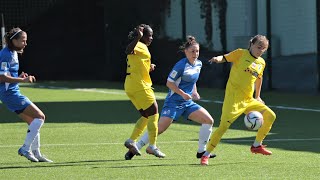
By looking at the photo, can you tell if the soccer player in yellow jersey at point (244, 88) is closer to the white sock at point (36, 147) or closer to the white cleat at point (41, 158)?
the white cleat at point (41, 158)

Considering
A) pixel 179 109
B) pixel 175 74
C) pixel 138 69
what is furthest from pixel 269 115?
pixel 138 69

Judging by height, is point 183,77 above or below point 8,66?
below

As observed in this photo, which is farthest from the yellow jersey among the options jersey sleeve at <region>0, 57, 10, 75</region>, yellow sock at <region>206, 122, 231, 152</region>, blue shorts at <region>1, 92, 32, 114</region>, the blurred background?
the blurred background

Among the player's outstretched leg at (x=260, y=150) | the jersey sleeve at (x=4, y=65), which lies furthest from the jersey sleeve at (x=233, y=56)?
the jersey sleeve at (x=4, y=65)

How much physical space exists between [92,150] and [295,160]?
3.16 m

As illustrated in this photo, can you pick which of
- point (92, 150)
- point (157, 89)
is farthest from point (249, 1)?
point (92, 150)

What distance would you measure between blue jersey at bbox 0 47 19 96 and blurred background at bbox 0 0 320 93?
14.9 m

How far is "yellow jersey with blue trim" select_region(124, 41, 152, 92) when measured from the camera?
12586mm

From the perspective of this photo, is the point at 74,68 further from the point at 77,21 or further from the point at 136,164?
the point at 136,164

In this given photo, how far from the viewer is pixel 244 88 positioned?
1222 cm

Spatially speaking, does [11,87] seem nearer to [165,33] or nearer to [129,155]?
[129,155]

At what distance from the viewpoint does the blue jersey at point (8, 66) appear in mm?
12124

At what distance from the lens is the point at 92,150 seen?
13.7 metres

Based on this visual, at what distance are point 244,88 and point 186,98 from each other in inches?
30.0
